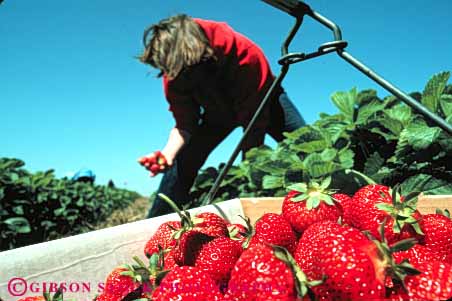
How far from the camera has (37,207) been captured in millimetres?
6152

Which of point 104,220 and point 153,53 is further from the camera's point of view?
point 104,220

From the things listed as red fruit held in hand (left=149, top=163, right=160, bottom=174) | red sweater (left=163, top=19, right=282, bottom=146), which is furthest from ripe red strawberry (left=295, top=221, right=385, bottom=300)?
red sweater (left=163, top=19, right=282, bottom=146)

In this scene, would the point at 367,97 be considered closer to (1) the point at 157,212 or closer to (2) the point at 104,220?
(1) the point at 157,212

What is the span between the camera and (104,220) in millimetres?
8812

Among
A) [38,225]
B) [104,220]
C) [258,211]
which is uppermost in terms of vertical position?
[258,211]

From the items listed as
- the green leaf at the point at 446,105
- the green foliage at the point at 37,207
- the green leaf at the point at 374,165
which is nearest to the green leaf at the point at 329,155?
the green leaf at the point at 374,165

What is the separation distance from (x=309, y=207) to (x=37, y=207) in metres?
5.89

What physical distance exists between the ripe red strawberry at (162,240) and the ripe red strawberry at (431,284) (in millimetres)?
575

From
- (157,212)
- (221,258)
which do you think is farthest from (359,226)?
(157,212)

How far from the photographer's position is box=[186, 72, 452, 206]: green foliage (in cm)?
171

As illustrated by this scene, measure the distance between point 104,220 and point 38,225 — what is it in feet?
8.51

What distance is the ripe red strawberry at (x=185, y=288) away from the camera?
784mm

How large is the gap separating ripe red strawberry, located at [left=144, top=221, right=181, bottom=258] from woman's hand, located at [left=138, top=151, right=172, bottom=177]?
4.35 feet

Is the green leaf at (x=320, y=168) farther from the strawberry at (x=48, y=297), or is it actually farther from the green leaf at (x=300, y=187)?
the strawberry at (x=48, y=297)
